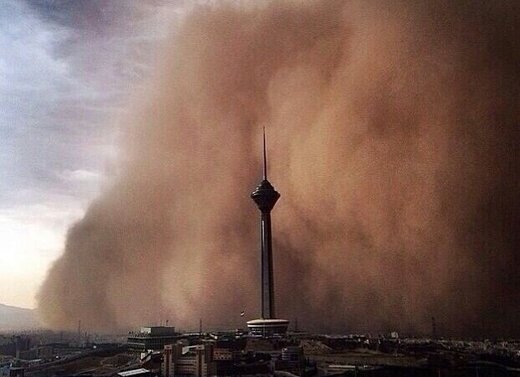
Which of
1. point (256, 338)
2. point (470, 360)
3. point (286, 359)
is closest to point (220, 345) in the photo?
point (256, 338)

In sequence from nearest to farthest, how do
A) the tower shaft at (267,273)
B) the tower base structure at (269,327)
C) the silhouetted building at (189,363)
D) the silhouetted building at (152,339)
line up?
the silhouetted building at (189,363), the silhouetted building at (152,339), the tower base structure at (269,327), the tower shaft at (267,273)

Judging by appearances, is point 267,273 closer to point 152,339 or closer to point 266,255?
point 266,255

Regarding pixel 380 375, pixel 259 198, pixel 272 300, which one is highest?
pixel 259 198

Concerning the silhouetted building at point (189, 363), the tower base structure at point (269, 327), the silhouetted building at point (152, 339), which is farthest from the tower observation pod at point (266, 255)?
the silhouetted building at point (189, 363)

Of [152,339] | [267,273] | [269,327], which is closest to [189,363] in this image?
[152,339]

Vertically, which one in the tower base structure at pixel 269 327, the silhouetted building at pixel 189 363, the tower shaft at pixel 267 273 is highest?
the tower shaft at pixel 267 273

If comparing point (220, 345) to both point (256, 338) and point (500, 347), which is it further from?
point (500, 347)

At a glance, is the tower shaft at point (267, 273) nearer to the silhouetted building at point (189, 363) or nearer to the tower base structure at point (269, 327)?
the tower base structure at point (269, 327)

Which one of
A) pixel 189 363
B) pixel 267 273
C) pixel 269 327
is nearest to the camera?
pixel 189 363
